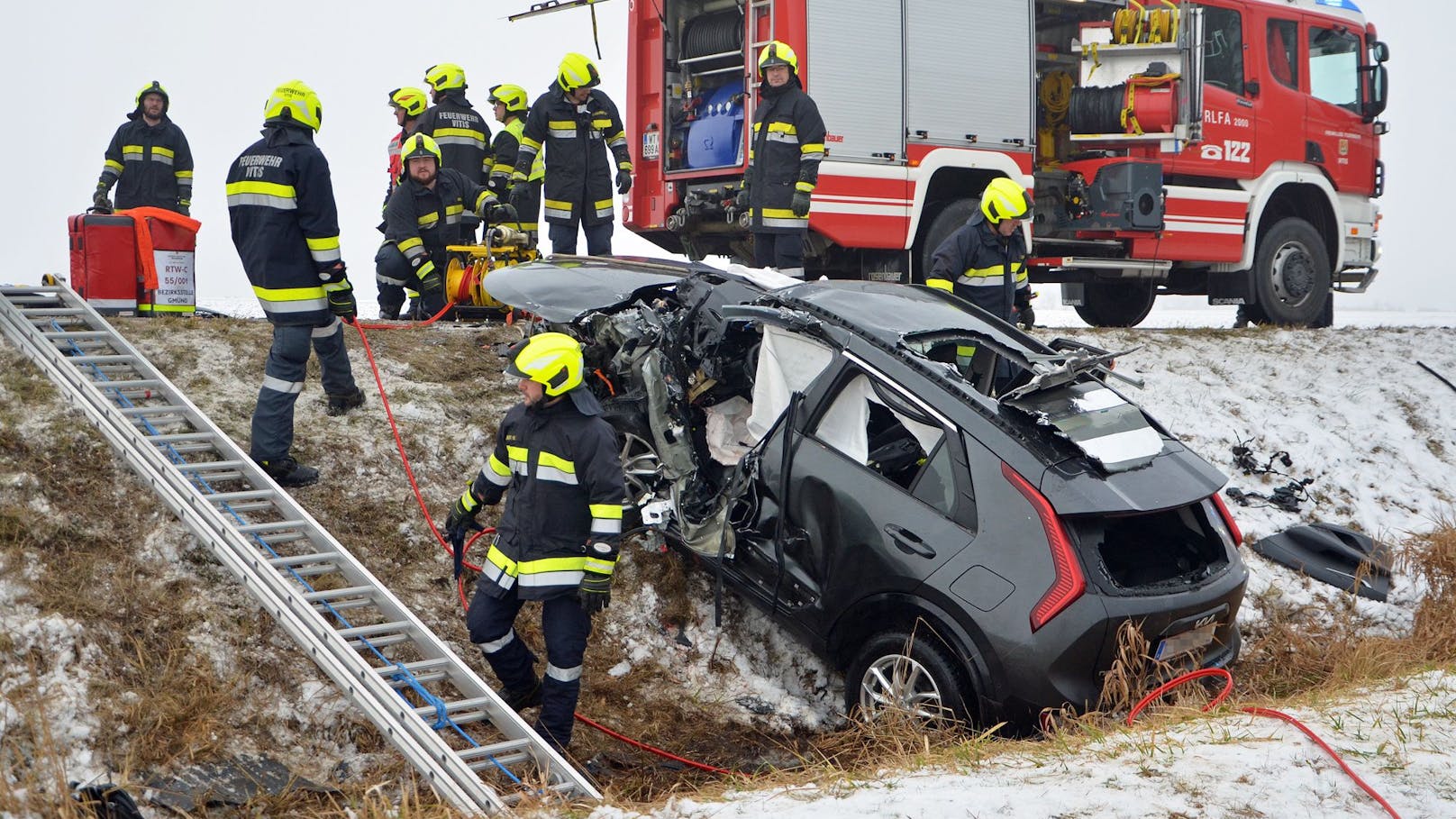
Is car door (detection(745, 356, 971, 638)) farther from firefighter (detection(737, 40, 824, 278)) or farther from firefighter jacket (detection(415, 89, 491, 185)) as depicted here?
firefighter jacket (detection(415, 89, 491, 185))

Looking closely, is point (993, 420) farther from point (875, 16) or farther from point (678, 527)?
point (875, 16)

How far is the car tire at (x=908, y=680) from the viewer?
4559 millimetres

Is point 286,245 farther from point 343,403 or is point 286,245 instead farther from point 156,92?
point 156,92

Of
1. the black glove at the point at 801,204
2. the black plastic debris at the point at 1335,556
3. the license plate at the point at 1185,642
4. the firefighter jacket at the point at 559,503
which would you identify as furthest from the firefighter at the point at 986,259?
the firefighter jacket at the point at 559,503

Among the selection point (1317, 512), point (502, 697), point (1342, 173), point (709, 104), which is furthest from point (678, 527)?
point (1342, 173)

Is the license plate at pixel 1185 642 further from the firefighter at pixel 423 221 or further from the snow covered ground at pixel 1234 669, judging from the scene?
the firefighter at pixel 423 221

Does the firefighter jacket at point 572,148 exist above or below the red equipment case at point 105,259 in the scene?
above

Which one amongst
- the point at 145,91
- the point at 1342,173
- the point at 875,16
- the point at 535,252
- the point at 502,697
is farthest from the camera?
the point at 1342,173

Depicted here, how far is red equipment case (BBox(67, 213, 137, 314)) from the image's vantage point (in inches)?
311

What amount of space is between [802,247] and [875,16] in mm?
1778

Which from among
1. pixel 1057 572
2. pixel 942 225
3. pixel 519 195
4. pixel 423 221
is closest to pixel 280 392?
pixel 423 221

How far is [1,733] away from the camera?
4.20m

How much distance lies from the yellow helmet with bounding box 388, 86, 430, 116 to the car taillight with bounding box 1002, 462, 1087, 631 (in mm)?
6859

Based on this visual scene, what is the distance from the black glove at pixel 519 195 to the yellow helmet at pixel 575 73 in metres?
0.78
